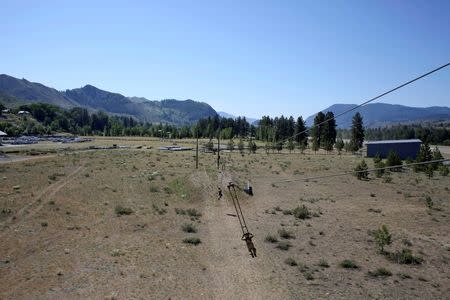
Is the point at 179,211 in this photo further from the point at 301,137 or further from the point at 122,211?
the point at 301,137

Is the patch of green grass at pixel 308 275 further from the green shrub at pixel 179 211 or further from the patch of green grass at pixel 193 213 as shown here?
the green shrub at pixel 179 211

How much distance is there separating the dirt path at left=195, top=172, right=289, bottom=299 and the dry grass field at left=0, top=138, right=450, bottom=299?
6cm

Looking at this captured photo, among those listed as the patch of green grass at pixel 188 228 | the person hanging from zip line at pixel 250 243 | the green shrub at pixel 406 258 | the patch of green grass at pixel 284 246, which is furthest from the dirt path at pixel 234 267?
the green shrub at pixel 406 258

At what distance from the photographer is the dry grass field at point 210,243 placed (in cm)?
1677

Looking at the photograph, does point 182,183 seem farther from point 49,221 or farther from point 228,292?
point 228,292

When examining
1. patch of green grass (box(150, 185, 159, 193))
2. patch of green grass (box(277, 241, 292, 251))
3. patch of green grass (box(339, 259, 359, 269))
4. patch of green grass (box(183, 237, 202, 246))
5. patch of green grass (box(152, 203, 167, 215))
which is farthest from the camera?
patch of green grass (box(150, 185, 159, 193))

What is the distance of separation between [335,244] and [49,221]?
1979 centimetres

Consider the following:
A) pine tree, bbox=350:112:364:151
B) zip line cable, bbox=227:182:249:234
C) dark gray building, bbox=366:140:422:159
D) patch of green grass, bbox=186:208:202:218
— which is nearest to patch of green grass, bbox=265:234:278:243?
zip line cable, bbox=227:182:249:234

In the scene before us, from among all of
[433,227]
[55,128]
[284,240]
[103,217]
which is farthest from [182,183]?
[55,128]

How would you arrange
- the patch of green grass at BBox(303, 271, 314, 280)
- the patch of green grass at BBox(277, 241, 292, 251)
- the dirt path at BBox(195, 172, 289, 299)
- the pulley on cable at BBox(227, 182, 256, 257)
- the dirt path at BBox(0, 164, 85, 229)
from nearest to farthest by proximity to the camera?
the dirt path at BBox(195, 172, 289, 299), the patch of green grass at BBox(303, 271, 314, 280), the pulley on cable at BBox(227, 182, 256, 257), the patch of green grass at BBox(277, 241, 292, 251), the dirt path at BBox(0, 164, 85, 229)

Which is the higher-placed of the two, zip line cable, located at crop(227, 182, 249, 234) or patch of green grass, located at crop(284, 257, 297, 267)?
zip line cable, located at crop(227, 182, 249, 234)

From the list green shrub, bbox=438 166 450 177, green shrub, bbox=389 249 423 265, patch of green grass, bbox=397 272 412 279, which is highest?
green shrub, bbox=438 166 450 177

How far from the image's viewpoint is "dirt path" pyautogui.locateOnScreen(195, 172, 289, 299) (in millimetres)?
16297

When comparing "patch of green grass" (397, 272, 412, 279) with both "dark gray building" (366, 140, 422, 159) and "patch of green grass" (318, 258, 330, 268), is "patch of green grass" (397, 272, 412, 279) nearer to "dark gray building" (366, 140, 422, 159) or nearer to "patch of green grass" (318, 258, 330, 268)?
"patch of green grass" (318, 258, 330, 268)
